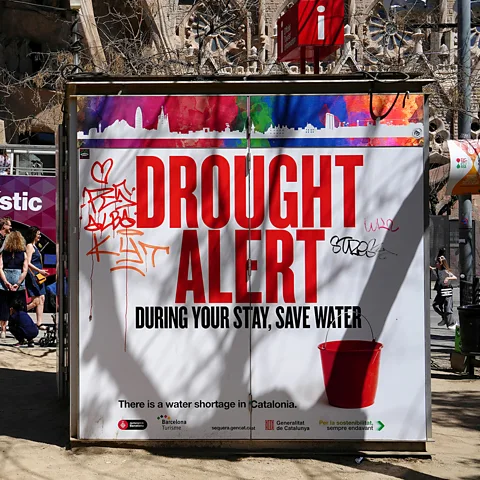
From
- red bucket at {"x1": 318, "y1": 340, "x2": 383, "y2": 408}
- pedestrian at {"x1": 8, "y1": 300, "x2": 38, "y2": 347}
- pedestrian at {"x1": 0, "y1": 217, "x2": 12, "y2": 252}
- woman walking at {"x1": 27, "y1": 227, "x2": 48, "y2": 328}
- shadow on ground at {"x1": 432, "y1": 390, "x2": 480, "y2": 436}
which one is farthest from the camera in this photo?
pedestrian at {"x1": 0, "y1": 217, "x2": 12, "y2": 252}

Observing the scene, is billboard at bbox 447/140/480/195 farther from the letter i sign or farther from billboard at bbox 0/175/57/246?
billboard at bbox 0/175/57/246

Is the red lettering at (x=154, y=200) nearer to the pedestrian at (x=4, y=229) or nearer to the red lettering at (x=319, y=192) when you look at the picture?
the red lettering at (x=319, y=192)

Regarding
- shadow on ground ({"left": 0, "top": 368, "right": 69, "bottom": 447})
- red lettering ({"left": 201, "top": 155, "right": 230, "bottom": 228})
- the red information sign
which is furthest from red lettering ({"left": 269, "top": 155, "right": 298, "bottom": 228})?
shadow on ground ({"left": 0, "top": 368, "right": 69, "bottom": 447})

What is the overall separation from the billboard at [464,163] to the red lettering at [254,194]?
4297mm

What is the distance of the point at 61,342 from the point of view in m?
8.37

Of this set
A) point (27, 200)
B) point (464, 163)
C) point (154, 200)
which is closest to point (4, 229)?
point (27, 200)

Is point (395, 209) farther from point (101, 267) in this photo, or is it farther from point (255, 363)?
point (101, 267)

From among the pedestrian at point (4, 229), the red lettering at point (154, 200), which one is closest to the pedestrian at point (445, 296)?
the pedestrian at point (4, 229)

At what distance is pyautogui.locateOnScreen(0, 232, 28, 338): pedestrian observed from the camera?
44.7 ft

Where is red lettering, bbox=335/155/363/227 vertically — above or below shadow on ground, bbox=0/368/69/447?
above

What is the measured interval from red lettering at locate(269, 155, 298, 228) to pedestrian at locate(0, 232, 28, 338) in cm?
760


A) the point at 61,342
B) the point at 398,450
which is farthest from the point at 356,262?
the point at 61,342

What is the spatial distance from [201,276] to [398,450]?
6.84 feet

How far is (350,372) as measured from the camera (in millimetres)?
6711
